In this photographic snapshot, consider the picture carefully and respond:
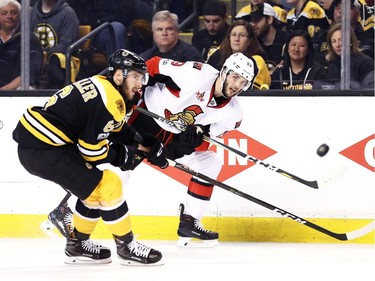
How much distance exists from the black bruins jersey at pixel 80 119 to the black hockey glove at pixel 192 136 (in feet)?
2.52

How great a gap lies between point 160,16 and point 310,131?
103cm

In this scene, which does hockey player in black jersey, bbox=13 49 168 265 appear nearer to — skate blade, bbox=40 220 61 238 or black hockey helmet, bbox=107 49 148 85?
black hockey helmet, bbox=107 49 148 85

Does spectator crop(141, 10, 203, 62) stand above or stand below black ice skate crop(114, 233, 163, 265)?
above

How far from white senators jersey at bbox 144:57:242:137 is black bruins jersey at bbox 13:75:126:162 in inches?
33.4

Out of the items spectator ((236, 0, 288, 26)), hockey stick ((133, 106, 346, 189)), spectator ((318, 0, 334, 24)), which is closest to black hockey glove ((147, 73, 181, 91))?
hockey stick ((133, 106, 346, 189))

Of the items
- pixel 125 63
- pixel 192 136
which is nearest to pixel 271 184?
pixel 192 136

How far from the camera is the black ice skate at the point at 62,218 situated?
534cm

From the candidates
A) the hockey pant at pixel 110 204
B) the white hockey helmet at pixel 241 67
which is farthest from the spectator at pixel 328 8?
the hockey pant at pixel 110 204

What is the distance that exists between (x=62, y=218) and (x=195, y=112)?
891 mm

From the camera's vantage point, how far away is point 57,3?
5707 millimetres

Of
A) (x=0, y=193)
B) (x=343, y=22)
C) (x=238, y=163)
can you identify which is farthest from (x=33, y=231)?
(x=343, y=22)

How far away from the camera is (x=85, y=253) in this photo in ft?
15.5

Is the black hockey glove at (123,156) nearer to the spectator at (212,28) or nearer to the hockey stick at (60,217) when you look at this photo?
the hockey stick at (60,217)

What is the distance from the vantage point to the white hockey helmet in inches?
198
